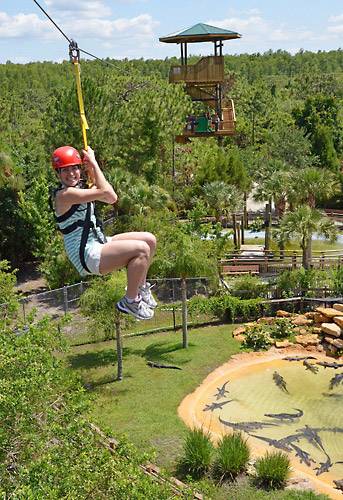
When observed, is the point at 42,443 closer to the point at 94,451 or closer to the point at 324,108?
the point at 94,451

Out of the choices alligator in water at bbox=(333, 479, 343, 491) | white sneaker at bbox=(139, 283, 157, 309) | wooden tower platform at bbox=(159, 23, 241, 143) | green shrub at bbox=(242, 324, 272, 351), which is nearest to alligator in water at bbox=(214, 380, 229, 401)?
green shrub at bbox=(242, 324, 272, 351)

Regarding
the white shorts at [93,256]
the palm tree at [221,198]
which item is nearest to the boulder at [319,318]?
the palm tree at [221,198]

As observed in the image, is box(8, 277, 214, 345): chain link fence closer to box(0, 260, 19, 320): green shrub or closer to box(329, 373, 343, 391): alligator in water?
box(329, 373, 343, 391): alligator in water

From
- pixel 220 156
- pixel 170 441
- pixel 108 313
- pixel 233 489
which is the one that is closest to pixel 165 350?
pixel 108 313

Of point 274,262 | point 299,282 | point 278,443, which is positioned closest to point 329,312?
point 299,282

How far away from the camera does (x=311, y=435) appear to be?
15227mm

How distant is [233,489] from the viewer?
12844 millimetres

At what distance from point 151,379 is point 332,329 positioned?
6583 millimetres

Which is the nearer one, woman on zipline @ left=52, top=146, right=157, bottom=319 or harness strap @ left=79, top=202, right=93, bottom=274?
woman on zipline @ left=52, top=146, right=157, bottom=319

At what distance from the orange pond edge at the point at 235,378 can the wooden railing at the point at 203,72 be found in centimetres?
2292

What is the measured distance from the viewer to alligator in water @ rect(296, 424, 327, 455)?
14812 millimetres

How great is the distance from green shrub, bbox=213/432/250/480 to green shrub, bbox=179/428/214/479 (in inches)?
8.5

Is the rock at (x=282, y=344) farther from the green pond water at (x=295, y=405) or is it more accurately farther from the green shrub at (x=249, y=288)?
the green shrub at (x=249, y=288)

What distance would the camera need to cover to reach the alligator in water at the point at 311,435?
14812 mm
